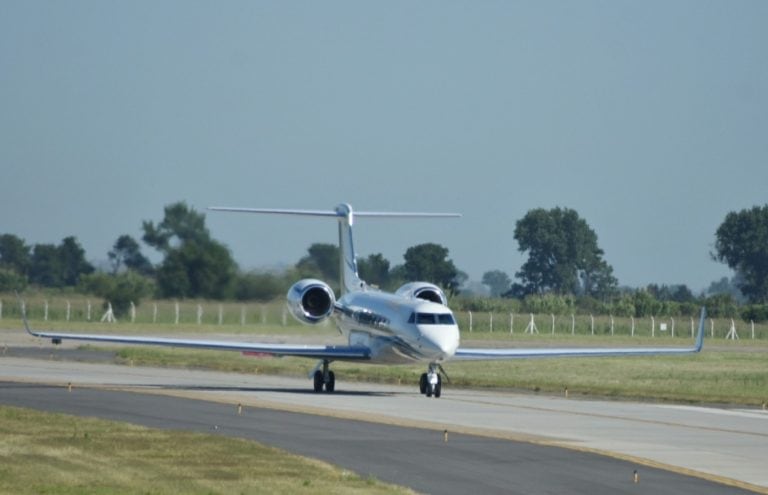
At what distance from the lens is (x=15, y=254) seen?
94312 millimetres

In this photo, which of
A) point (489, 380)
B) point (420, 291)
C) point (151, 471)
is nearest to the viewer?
point (151, 471)

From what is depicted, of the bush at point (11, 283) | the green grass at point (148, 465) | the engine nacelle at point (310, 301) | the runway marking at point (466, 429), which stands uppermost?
the bush at point (11, 283)

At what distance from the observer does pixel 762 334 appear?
8150 cm

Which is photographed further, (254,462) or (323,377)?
(323,377)

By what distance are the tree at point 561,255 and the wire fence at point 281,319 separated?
34.2 meters

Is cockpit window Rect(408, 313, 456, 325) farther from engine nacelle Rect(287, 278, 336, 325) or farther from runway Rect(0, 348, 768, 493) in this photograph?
engine nacelle Rect(287, 278, 336, 325)

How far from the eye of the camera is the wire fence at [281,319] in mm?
56438

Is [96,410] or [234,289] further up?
[234,289]

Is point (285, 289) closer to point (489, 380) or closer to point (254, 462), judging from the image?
point (489, 380)

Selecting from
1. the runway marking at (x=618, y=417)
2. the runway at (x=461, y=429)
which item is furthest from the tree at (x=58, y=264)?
the runway marking at (x=618, y=417)

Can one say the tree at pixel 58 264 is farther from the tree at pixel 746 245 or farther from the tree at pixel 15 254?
the tree at pixel 746 245

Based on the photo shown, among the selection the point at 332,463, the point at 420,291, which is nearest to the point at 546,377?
the point at 420,291

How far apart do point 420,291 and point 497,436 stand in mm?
15365

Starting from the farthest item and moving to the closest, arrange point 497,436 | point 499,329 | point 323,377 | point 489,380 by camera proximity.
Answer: point 499,329
point 489,380
point 323,377
point 497,436
